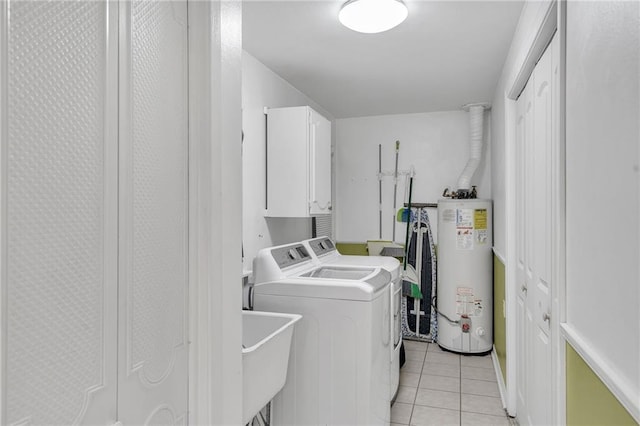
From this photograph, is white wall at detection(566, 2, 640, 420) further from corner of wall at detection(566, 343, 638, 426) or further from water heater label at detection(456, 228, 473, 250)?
water heater label at detection(456, 228, 473, 250)

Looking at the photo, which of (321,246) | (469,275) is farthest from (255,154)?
(469,275)

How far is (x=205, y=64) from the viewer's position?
44.1 inches

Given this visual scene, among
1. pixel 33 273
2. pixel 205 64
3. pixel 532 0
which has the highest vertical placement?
pixel 532 0

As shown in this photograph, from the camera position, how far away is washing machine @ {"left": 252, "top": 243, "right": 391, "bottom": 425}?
2.11 meters

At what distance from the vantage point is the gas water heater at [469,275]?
147 inches

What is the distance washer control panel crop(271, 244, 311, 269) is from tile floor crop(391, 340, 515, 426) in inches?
46.6

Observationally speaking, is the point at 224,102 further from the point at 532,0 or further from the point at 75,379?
the point at 532,0

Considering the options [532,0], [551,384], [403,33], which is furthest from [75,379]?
[403,33]

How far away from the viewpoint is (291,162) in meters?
2.92

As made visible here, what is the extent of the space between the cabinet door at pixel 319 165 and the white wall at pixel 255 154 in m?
0.34

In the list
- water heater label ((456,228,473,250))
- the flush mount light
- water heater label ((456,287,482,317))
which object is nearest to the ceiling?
the flush mount light

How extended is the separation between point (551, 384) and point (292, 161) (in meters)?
1.98

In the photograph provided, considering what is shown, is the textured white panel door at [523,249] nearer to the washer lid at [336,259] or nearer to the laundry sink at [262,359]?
the washer lid at [336,259]

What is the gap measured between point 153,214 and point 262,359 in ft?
2.61
